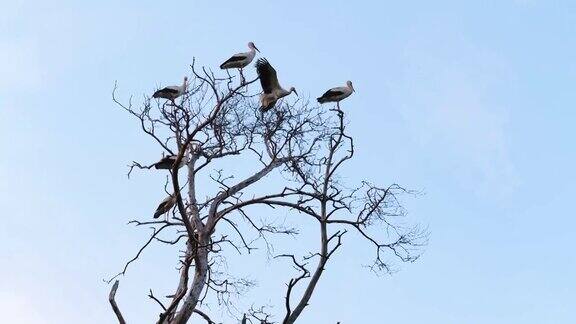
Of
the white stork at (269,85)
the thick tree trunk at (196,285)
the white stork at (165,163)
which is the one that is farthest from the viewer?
the white stork at (269,85)

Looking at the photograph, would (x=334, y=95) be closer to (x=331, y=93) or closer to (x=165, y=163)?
(x=331, y=93)

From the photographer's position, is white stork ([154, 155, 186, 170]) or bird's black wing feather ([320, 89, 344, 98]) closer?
white stork ([154, 155, 186, 170])

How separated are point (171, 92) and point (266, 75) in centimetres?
189

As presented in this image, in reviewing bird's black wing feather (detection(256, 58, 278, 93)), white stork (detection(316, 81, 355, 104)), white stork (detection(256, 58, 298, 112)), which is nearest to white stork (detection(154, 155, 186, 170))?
white stork (detection(256, 58, 298, 112))

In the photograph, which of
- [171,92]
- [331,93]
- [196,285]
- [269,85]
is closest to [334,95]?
[331,93]

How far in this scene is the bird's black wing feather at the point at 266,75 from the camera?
15500mm

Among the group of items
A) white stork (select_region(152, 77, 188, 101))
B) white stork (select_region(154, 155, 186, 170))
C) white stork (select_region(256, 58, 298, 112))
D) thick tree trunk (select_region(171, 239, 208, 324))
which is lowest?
thick tree trunk (select_region(171, 239, 208, 324))

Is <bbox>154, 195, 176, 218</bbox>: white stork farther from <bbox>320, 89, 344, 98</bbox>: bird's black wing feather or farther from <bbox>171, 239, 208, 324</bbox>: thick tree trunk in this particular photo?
<bbox>320, 89, 344, 98</bbox>: bird's black wing feather

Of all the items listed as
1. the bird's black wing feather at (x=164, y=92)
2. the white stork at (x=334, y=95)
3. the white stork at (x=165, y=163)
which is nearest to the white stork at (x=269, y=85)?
the white stork at (x=334, y=95)

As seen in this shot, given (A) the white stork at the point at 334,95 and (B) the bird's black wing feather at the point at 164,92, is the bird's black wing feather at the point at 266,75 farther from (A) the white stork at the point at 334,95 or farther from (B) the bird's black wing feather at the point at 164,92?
(B) the bird's black wing feather at the point at 164,92

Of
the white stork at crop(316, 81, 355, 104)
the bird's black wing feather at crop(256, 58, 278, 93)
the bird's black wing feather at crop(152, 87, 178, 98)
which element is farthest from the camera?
the white stork at crop(316, 81, 355, 104)

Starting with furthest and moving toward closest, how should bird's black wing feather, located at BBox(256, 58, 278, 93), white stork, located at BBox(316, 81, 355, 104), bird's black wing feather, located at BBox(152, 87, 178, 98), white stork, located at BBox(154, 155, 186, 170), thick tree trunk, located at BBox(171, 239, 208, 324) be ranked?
white stork, located at BBox(316, 81, 355, 104), bird's black wing feather, located at BBox(256, 58, 278, 93), bird's black wing feather, located at BBox(152, 87, 178, 98), white stork, located at BBox(154, 155, 186, 170), thick tree trunk, located at BBox(171, 239, 208, 324)

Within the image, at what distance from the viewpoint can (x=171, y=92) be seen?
559 inches

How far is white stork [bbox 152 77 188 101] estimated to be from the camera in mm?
14092
